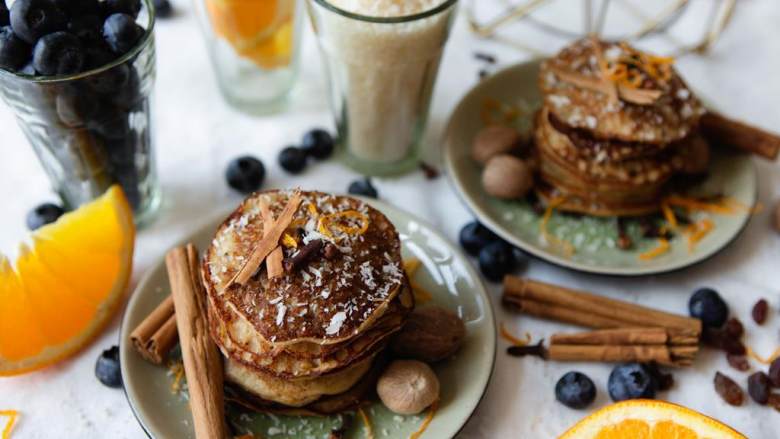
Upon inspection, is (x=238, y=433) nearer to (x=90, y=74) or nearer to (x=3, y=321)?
(x=3, y=321)

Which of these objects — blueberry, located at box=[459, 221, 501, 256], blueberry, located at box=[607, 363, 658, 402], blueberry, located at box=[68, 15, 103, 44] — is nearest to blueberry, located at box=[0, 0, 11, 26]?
blueberry, located at box=[68, 15, 103, 44]

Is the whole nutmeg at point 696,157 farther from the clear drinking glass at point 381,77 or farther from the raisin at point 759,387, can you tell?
the clear drinking glass at point 381,77

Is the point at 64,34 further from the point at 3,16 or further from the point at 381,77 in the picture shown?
the point at 381,77

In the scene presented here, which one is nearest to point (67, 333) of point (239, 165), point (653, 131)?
point (239, 165)

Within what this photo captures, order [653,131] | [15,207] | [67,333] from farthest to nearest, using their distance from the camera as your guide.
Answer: [15,207], [653,131], [67,333]

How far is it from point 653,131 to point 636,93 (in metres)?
0.10

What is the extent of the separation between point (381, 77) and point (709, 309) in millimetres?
930

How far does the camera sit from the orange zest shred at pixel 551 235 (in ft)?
6.28

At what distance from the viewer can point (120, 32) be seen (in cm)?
161

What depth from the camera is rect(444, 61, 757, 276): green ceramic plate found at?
1843mm

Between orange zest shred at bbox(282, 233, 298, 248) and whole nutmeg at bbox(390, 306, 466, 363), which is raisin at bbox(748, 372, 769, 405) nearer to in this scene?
whole nutmeg at bbox(390, 306, 466, 363)

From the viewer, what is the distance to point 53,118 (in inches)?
66.6

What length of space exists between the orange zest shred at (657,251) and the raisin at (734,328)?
0.22m

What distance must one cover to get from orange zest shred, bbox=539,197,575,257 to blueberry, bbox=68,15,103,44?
3.59 ft
